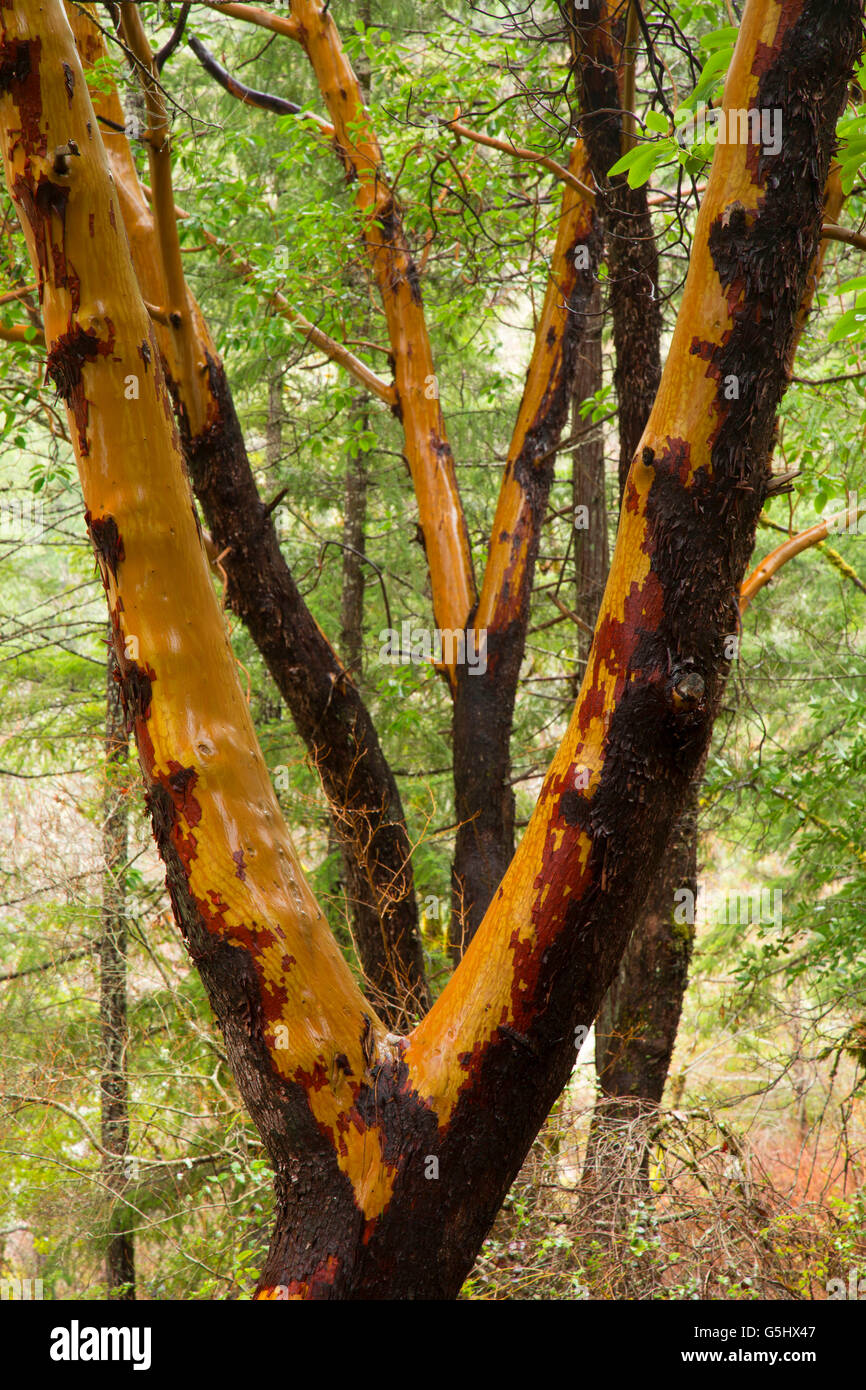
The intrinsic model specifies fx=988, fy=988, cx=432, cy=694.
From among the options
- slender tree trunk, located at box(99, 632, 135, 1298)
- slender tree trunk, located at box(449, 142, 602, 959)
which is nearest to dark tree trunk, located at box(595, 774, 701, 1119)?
slender tree trunk, located at box(449, 142, 602, 959)

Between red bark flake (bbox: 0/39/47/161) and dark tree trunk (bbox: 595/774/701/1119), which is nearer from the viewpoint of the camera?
red bark flake (bbox: 0/39/47/161)

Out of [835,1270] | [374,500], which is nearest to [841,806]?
[835,1270]

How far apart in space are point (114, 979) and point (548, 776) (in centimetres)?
638

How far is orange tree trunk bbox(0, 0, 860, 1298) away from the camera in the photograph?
1925 millimetres

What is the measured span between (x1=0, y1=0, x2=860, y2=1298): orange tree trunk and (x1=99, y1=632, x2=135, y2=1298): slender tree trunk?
474cm

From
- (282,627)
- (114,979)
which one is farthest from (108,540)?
(114,979)

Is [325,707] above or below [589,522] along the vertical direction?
below

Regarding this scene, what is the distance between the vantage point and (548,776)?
2.08 metres

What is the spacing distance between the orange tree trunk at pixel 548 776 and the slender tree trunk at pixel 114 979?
15.6ft

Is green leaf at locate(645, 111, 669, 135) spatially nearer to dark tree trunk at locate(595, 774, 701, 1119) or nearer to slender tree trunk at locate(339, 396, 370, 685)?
dark tree trunk at locate(595, 774, 701, 1119)

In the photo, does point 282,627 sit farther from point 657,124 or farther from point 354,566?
point 354,566

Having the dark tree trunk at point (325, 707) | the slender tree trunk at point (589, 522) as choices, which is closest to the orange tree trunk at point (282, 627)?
the dark tree trunk at point (325, 707)

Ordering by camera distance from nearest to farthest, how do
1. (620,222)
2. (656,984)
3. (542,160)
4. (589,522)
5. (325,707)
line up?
1. (542,160)
2. (620,222)
3. (325,707)
4. (656,984)
5. (589,522)
